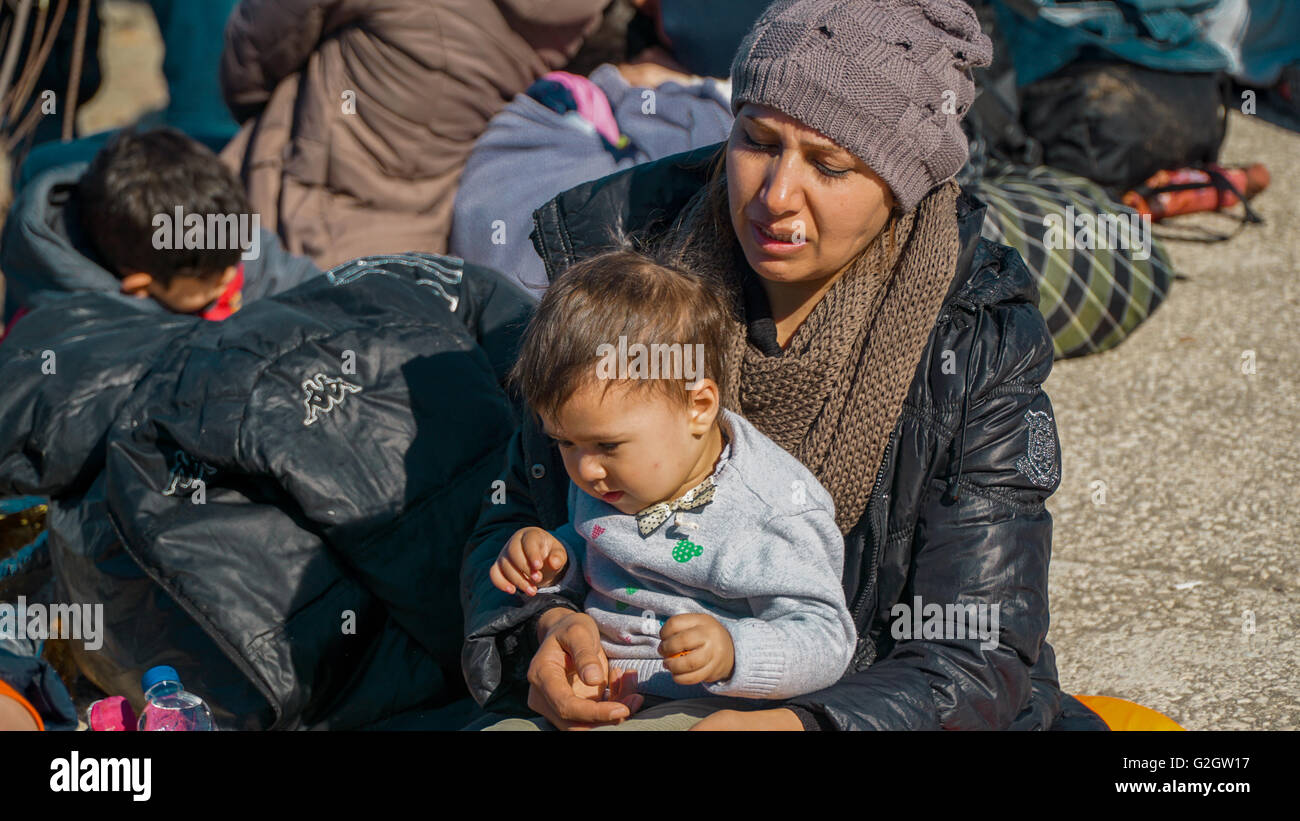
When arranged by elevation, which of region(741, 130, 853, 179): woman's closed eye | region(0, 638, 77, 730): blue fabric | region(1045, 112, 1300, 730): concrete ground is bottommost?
region(0, 638, 77, 730): blue fabric

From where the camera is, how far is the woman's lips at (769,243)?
2.10 metres

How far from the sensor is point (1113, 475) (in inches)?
147

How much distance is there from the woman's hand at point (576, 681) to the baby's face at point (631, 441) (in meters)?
0.21

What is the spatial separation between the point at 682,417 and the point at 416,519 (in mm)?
878

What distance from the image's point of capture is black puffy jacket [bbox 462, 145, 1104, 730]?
1.99m

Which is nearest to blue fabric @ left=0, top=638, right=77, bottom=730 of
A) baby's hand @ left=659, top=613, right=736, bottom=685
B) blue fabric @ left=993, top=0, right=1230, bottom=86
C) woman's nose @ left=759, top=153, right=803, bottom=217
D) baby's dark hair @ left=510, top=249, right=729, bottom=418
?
baby's dark hair @ left=510, top=249, right=729, bottom=418

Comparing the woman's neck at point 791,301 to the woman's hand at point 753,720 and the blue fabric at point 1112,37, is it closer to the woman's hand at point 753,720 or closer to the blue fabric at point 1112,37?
the woman's hand at point 753,720

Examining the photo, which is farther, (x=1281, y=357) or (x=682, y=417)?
(x=1281, y=357)

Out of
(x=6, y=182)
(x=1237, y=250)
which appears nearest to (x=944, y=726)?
(x=1237, y=250)

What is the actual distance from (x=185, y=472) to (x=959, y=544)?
1.50 meters

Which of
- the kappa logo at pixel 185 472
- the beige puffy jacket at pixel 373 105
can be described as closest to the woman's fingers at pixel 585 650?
the kappa logo at pixel 185 472

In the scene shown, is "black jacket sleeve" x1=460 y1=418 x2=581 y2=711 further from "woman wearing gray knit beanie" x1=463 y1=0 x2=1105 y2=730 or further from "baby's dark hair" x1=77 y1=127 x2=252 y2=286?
"baby's dark hair" x1=77 y1=127 x2=252 y2=286

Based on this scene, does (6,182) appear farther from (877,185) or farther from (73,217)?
(877,185)

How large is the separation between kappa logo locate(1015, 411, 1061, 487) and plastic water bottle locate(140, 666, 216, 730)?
5.24 ft
